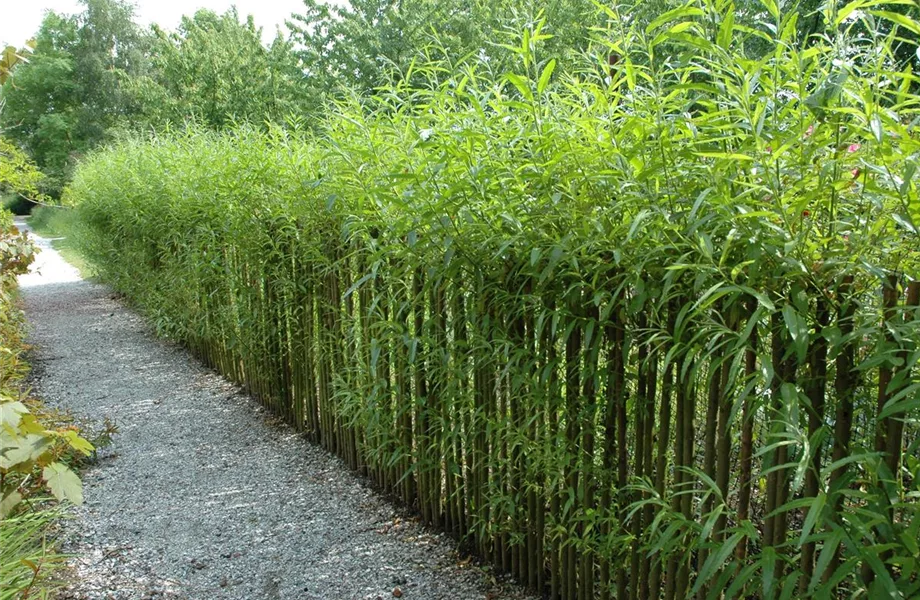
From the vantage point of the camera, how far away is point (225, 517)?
354cm

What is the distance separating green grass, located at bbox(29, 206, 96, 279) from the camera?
14.6 meters

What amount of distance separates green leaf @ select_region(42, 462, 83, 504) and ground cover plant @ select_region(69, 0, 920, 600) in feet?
3.94

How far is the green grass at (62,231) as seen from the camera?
1458 cm

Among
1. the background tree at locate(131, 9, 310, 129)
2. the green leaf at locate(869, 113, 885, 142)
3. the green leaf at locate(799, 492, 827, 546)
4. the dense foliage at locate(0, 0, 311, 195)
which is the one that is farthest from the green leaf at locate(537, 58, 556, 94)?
the dense foliage at locate(0, 0, 311, 195)

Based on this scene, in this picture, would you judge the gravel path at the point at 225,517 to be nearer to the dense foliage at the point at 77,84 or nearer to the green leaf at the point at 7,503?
the green leaf at the point at 7,503

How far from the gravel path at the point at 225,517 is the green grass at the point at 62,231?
8.60m

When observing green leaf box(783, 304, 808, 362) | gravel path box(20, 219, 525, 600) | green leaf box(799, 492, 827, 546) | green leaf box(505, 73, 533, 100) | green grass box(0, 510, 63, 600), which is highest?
green leaf box(505, 73, 533, 100)

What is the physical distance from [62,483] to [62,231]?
72.6 feet

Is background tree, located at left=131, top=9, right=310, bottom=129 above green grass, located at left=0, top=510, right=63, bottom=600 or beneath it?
above

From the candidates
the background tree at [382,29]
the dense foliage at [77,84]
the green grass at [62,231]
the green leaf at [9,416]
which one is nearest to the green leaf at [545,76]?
the green leaf at [9,416]

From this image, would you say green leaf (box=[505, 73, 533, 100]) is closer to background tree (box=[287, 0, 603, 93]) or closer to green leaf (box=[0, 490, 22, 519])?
green leaf (box=[0, 490, 22, 519])

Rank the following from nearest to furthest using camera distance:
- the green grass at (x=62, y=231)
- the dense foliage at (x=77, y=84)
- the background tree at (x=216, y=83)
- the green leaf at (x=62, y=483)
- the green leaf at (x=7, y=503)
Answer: the green leaf at (x=62, y=483)
the green leaf at (x=7, y=503)
the green grass at (x=62, y=231)
the background tree at (x=216, y=83)
the dense foliage at (x=77, y=84)

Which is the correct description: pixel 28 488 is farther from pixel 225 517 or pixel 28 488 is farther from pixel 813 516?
pixel 813 516

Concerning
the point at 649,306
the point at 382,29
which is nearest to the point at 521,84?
the point at 649,306
